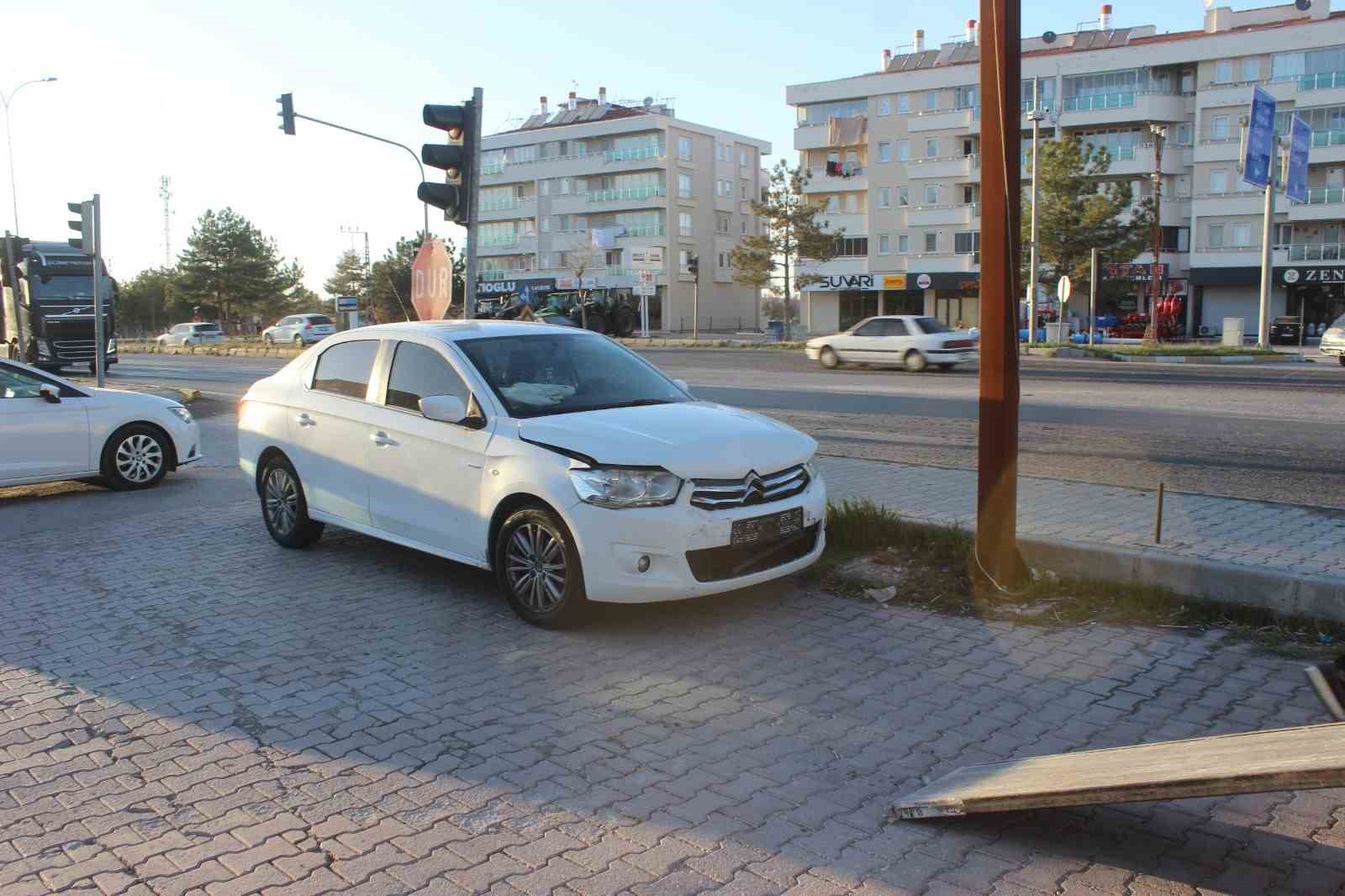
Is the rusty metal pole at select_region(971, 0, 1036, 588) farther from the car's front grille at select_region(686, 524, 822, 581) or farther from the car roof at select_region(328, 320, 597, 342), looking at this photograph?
the car roof at select_region(328, 320, 597, 342)

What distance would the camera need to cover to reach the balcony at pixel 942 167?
222 feet

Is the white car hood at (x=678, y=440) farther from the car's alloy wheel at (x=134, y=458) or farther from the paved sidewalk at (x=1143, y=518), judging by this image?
the car's alloy wheel at (x=134, y=458)

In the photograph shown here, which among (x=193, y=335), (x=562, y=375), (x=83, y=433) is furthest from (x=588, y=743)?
(x=193, y=335)

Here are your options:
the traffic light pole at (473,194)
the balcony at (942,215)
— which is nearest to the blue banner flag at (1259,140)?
the traffic light pole at (473,194)

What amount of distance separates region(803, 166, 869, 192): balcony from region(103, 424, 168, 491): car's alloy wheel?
209 ft

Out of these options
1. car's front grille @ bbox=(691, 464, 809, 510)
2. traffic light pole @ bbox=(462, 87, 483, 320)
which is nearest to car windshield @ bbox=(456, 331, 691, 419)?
car's front grille @ bbox=(691, 464, 809, 510)

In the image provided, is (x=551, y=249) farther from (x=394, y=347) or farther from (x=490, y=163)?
(x=394, y=347)

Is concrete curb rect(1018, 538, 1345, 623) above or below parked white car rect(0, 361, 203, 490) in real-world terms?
below

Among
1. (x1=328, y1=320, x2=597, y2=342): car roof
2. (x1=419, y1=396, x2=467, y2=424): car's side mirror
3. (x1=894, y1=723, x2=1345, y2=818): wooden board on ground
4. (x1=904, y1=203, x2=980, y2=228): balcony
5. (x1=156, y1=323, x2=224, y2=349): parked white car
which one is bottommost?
(x1=894, y1=723, x2=1345, y2=818): wooden board on ground

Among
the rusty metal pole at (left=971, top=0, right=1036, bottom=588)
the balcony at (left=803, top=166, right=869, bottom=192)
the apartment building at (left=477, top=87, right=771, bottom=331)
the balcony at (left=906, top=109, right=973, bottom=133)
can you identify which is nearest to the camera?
the rusty metal pole at (left=971, top=0, right=1036, bottom=588)

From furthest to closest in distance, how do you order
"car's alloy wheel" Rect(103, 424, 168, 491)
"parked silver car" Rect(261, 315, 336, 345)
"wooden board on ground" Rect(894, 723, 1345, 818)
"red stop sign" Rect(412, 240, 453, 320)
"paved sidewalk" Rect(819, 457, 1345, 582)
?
"parked silver car" Rect(261, 315, 336, 345) → "red stop sign" Rect(412, 240, 453, 320) → "car's alloy wheel" Rect(103, 424, 168, 491) → "paved sidewalk" Rect(819, 457, 1345, 582) → "wooden board on ground" Rect(894, 723, 1345, 818)

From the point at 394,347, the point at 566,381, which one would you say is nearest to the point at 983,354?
the point at 566,381

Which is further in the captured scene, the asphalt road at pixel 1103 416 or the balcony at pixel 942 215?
the balcony at pixel 942 215

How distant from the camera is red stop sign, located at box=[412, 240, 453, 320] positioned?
11.8 m
